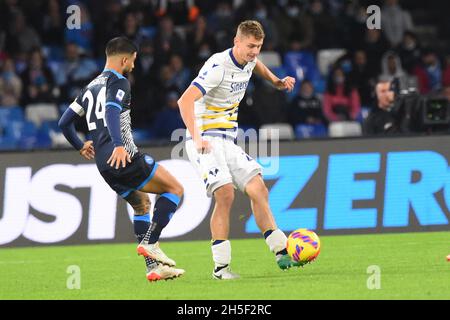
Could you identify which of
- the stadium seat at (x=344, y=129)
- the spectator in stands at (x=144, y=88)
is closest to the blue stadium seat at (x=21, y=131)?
the spectator in stands at (x=144, y=88)

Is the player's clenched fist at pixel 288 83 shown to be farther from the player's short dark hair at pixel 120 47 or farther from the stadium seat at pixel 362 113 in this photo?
the stadium seat at pixel 362 113

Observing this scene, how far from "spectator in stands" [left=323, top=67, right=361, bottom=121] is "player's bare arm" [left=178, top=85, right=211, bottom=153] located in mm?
9326

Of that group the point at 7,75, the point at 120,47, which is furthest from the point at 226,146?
the point at 7,75

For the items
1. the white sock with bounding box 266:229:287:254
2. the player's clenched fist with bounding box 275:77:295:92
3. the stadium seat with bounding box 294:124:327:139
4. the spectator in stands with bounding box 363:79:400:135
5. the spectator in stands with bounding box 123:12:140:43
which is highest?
the spectator in stands with bounding box 123:12:140:43

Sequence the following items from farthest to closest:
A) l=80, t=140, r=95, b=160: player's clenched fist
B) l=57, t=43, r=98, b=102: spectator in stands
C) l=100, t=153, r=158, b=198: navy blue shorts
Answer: l=57, t=43, r=98, b=102: spectator in stands → l=80, t=140, r=95, b=160: player's clenched fist → l=100, t=153, r=158, b=198: navy blue shorts

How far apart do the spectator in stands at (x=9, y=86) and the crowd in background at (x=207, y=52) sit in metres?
0.02

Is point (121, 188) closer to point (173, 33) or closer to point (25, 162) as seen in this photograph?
point (25, 162)

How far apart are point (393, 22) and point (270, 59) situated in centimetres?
268

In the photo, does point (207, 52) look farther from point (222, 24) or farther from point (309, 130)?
point (309, 130)

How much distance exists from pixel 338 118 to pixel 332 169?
4.54 meters

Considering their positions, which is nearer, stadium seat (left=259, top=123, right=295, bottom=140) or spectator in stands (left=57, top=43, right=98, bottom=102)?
stadium seat (left=259, top=123, right=295, bottom=140)

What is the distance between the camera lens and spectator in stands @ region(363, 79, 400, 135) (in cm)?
1605

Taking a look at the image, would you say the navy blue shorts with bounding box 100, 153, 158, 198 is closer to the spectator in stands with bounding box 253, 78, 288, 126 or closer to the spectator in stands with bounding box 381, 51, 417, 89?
the spectator in stands with bounding box 253, 78, 288, 126

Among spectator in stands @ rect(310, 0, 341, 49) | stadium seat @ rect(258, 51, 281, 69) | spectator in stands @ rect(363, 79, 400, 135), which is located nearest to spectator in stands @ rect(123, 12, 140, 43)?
stadium seat @ rect(258, 51, 281, 69)
